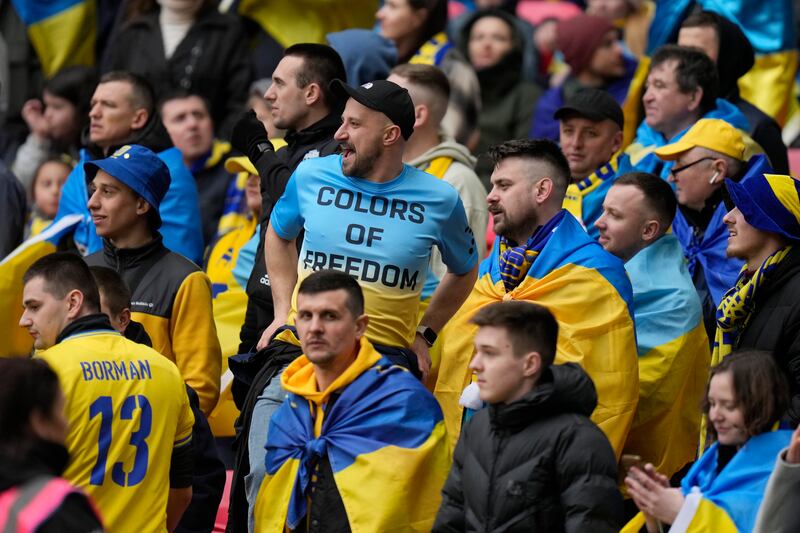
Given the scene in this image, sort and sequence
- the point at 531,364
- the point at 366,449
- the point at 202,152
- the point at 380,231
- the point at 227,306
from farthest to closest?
the point at 202,152
the point at 227,306
the point at 380,231
the point at 366,449
the point at 531,364

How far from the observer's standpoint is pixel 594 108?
916 cm

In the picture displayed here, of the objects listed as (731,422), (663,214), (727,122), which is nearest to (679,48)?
(727,122)

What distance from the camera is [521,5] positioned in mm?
14562

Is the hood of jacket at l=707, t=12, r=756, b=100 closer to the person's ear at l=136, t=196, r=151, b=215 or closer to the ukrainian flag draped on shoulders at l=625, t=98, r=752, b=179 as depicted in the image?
the ukrainian flag draped on shoulders at l=625, t=98, r=752, b=179

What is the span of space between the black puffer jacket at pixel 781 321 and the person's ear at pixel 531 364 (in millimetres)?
1241

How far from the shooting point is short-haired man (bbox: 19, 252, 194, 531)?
671 cm

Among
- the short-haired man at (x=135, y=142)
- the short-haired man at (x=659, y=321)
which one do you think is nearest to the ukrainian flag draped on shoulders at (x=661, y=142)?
the short-haired man at (x=659, y=321)

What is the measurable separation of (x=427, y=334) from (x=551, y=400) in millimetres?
1526

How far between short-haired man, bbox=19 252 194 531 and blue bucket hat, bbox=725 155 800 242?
8.74ft

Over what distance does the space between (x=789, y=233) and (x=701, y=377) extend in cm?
106

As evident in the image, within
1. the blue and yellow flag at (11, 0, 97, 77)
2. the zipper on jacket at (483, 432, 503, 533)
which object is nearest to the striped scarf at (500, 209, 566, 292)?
the zipper on jacket at (483, 432, 503, 533)

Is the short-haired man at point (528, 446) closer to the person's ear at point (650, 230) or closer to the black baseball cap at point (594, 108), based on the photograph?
the person's ear at point (650, 230)

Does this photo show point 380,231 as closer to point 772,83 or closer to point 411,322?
point 411,322

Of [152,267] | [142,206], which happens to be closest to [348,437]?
[152,267]
